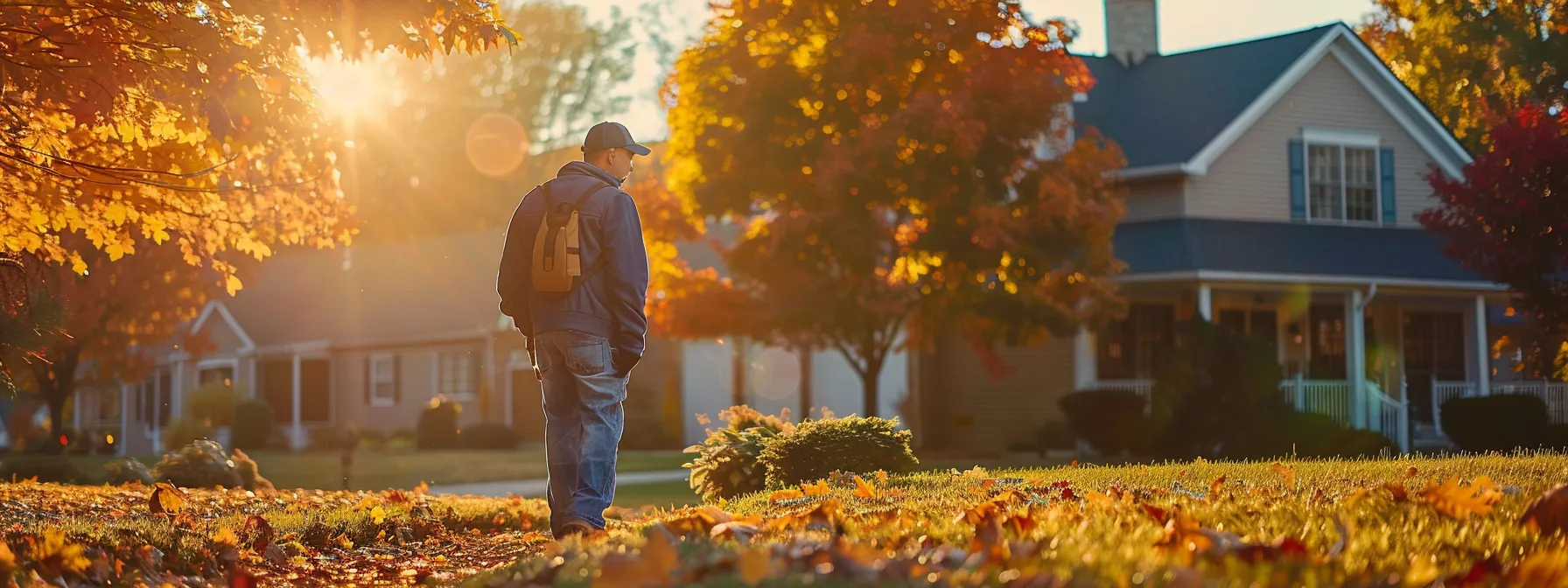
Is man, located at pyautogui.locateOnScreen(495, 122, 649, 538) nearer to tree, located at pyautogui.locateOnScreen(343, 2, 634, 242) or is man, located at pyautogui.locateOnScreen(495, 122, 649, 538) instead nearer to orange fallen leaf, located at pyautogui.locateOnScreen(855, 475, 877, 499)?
orange fallen leaf, located at pyautogui.locateOnScreen(855, 475, 877, 499)

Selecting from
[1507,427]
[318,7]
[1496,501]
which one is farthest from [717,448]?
[1507,427]

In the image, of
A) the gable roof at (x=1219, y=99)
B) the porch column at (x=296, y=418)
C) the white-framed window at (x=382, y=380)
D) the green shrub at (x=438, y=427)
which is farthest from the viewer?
the white-framed window at (x=382, y=380)

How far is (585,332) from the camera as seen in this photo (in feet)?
21.8

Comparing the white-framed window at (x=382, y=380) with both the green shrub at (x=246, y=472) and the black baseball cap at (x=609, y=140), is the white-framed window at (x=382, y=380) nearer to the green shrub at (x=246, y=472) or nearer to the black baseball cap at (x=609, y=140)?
the green shrub at (x=246, y=472)

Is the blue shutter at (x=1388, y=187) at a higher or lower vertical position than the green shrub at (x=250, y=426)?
higher

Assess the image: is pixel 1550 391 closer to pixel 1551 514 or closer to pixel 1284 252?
pixel 1284 252

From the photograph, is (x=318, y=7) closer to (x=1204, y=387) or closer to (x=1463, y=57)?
(x=1204, y=387)

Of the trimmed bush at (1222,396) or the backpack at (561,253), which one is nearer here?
the backpack at (561,253)

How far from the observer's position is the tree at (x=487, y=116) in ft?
159

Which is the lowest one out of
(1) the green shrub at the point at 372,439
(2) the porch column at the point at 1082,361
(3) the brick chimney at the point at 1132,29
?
Result: (1) the green shrub at the point at 372,439

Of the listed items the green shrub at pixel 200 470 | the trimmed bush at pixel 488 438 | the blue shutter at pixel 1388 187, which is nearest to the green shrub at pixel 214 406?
the trimmed bush at pixel 488 438

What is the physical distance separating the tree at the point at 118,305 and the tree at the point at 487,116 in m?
23.9

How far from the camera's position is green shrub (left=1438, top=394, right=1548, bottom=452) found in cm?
1998

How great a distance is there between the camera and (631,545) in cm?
473
